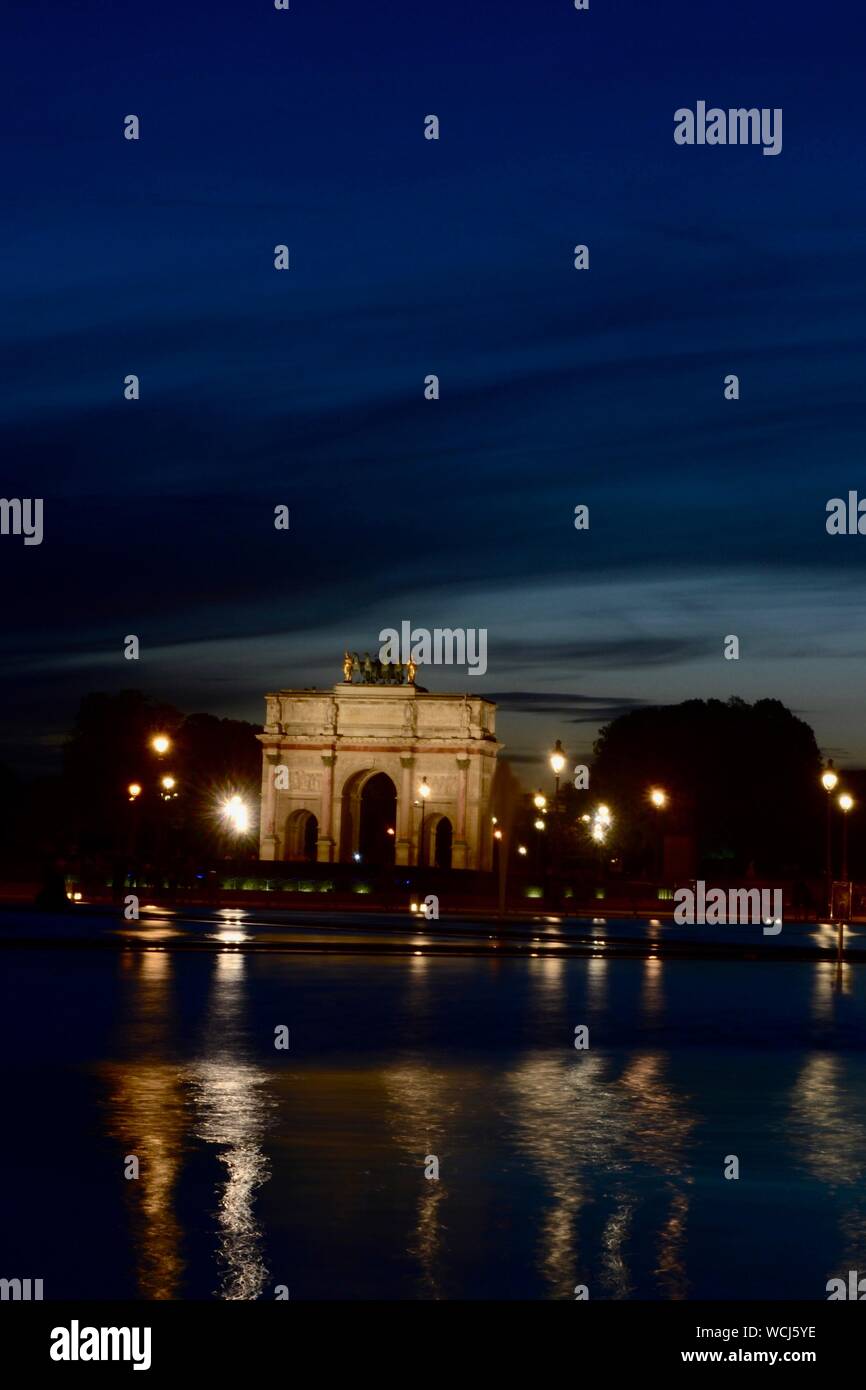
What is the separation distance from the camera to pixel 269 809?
4564 inches

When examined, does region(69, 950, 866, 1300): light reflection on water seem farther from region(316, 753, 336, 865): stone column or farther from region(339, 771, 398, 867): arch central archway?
region(339, 771, 398, 867): arch central archway

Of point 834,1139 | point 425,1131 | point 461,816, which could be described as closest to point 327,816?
point 461,816

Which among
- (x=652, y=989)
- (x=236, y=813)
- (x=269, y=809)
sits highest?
(x=269, y=809)

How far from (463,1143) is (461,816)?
349 feet

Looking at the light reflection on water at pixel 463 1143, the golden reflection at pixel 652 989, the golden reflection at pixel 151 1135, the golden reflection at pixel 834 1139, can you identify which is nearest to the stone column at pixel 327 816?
the golden reflection at pixel 652 989

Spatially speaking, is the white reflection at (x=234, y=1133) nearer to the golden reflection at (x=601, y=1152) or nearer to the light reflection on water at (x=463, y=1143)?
the light reflection on water at (x=463, y=1143)

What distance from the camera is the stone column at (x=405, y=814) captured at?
115 m

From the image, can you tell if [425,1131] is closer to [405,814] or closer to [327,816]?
[327,816]

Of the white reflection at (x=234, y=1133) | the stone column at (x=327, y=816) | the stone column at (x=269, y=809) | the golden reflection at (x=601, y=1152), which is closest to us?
the white reflection at (x=234, y=1133)

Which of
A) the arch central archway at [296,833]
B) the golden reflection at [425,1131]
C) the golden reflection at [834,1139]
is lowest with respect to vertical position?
the golden reflection at [834,1139]

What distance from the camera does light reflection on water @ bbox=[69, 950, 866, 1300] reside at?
7.86m

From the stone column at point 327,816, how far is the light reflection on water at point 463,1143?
94.7 m

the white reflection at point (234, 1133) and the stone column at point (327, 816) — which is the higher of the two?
the stone column at point (327, 816)
